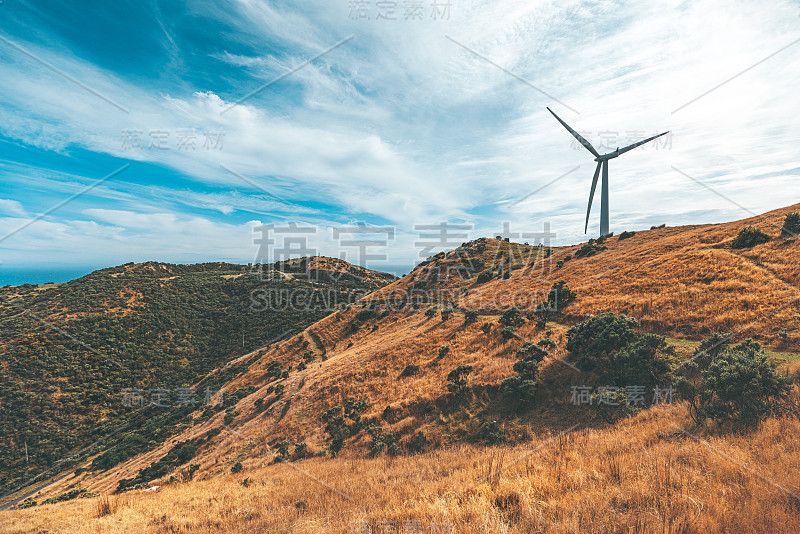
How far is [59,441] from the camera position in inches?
1630

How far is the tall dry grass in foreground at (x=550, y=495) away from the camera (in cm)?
526

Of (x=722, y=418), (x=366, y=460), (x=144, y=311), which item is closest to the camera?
(x=722, y=418)

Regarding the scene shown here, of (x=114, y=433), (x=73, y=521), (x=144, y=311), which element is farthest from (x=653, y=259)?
(x=144, y=311)

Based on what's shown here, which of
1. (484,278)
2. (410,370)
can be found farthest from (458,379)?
(484,278)

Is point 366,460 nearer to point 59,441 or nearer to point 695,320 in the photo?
point 695,320

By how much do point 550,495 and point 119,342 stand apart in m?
83.7

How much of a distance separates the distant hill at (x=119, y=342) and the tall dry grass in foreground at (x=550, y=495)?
37571mm

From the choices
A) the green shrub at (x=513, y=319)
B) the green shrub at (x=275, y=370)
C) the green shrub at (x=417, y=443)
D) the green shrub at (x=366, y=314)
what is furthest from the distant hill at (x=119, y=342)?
the green shrub at (x=513, y=319)

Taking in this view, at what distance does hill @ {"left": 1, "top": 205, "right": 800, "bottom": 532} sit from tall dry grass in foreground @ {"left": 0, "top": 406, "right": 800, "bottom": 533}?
0.06 m

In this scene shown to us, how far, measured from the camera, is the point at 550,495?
6.36m

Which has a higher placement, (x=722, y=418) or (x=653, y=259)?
(x=653, y=259)

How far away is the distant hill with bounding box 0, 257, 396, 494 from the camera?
136ft

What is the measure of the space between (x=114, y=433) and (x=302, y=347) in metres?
29.8

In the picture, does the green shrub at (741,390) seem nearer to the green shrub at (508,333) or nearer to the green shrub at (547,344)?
the green shrub at (547,344)
